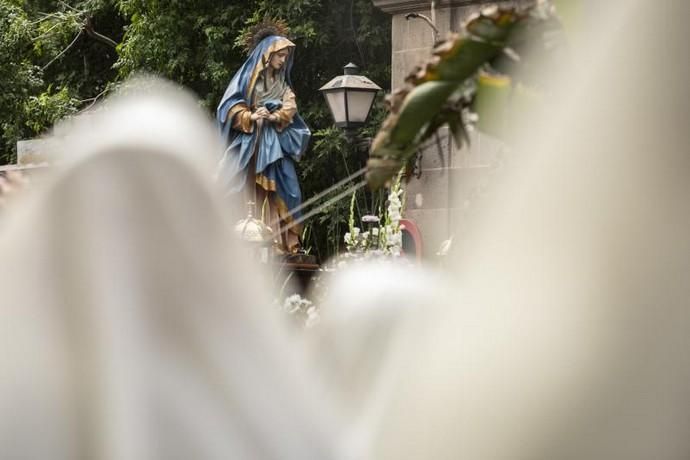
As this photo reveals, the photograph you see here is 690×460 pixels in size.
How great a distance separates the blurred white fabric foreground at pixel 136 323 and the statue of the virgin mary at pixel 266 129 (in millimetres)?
12436

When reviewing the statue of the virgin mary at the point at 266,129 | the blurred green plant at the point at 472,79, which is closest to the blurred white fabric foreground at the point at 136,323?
the blurred green plant at the point at 472,79

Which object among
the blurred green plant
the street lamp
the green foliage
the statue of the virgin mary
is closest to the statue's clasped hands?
the statue of the virgin mary

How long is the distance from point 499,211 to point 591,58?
0.57ft

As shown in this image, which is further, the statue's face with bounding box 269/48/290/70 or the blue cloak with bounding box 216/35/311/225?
the statue's face with bounding box 269/48/290/70

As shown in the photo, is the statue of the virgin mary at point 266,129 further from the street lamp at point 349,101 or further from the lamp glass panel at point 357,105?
the lamp glass panel at point 357,105

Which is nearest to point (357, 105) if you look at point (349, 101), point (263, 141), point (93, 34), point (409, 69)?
point (349, 101)

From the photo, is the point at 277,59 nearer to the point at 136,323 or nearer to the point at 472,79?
the point at 472,79

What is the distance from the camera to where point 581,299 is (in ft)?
4.35

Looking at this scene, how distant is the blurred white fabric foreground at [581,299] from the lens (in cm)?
132

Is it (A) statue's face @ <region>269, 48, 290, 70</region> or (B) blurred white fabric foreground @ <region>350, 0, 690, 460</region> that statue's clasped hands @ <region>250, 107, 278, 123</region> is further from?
(B) blurred white fabric foreground @ <region>350, 0, 690, 460</region>

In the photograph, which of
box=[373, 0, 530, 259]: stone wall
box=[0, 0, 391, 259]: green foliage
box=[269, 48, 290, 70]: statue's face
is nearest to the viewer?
box=[373, 0, 530, 259]: stone wall

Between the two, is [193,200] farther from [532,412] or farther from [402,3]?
[402,3]

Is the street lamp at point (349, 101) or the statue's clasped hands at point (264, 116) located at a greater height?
the street lamp at point (349, 101)

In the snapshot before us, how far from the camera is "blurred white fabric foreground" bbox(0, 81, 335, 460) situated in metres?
1.24
